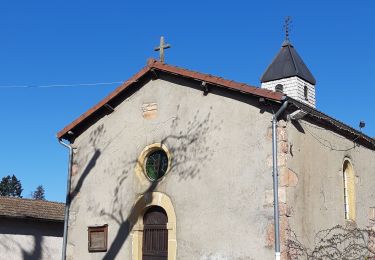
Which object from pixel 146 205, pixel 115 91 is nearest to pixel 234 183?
pixel 146 205

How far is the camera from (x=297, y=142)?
34.8 feet

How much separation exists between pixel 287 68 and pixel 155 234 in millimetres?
9309

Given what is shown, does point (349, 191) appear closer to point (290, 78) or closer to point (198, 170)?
point (198, 170)

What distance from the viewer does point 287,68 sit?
18844 millimetres

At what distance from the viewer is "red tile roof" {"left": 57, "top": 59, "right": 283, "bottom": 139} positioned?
10379 mm

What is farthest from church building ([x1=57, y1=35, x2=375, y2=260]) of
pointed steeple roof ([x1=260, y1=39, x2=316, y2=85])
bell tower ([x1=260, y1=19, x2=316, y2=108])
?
pointed steeple roof ([x1=260, y1=39, x2=316, y2=85])

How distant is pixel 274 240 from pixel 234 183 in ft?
4.63

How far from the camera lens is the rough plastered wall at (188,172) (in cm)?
1034

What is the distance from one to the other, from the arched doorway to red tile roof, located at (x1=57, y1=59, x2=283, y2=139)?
9.55 feet

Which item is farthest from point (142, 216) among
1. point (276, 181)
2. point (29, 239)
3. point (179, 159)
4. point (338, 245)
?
point (29, 239)

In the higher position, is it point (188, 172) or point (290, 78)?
point (290, 78)

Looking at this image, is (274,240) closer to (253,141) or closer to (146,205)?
(253,141)

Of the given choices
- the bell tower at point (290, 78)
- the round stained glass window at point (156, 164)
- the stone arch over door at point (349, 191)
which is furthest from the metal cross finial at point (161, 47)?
the bell tower at point (290, 78)

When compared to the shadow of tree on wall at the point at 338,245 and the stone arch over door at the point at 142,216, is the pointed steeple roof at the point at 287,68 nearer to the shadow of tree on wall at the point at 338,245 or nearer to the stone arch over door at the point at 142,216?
the shadow of tree on wall at the point at 338,245
